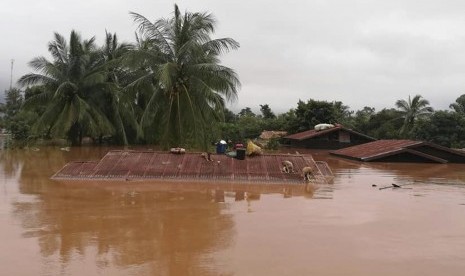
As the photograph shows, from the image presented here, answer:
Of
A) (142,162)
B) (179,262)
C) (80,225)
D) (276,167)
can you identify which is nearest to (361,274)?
(179,262)

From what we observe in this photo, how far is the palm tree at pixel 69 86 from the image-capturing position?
86.7ft

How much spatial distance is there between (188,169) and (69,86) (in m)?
15.4

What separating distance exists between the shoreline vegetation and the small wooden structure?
9.30 ft

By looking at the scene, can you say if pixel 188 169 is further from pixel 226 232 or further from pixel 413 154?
pixel 413 154

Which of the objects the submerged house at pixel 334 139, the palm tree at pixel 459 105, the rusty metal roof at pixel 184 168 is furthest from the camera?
the palm tree at pixel 459 105

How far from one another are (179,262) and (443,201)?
7.73m

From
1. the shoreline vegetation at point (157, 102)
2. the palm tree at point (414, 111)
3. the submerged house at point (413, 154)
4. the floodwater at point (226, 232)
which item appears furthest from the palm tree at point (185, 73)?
the palm tree at point (414, 111)

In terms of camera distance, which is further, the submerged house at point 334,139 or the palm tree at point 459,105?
the palm tree at point 459,105

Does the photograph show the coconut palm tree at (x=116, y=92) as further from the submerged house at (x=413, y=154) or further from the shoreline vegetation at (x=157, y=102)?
the submerged house at (x=413, y=154)

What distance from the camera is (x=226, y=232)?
7590mm

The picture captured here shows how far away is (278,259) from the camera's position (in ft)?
20.2

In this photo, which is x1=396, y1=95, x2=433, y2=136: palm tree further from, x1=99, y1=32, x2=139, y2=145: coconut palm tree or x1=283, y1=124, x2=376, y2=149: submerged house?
x1=99, y1=32, x2=139, y2=145: coconut palm tree

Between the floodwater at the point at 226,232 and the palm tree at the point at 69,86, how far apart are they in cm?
1468

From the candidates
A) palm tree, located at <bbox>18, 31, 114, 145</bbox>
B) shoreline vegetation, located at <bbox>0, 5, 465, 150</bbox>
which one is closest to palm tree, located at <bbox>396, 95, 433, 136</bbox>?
shoreline vegetation, located at <bbox>0, 5, 465, 150</bbox>
